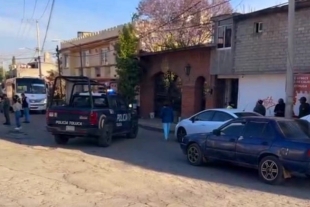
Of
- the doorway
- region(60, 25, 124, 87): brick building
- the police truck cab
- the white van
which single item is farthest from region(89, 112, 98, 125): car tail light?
the white van

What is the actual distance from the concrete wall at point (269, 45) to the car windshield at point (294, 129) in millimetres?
8624

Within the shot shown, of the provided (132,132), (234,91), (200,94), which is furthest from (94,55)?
(132,132)

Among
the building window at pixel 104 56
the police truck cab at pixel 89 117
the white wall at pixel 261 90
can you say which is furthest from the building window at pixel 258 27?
the building window at pixel 104 56

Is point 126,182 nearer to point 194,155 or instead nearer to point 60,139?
point 194,155

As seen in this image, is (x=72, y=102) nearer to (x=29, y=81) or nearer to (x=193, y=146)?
(x=193, y=146)

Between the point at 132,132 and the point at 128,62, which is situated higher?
the point at 128,62

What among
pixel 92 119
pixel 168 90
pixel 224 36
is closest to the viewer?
pixel 92 119

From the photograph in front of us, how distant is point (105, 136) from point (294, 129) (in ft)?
23.0

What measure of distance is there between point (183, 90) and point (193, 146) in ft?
48.7

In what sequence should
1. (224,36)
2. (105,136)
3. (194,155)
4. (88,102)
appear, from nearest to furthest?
(194,155), (105,136), (88,102), (224,36)

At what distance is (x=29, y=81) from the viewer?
35.5 metres

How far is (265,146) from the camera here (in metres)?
9.60

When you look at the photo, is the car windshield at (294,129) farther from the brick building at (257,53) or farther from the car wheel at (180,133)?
the brick building at (257,53)

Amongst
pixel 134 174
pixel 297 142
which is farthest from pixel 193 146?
pixel 297 142
